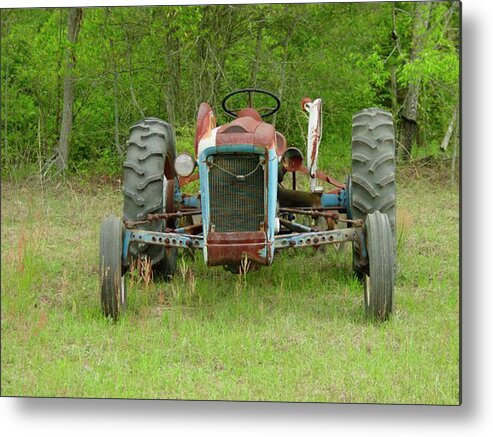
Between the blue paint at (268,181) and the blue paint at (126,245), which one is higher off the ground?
the blue paint at (268,181)

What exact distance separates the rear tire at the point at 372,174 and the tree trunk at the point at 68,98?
1798 mm

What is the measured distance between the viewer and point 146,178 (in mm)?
7168

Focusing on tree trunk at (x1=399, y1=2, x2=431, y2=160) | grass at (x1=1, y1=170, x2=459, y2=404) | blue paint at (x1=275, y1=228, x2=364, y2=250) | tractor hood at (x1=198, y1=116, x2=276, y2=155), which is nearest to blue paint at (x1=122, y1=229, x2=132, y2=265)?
grass at (x1=1, y1=170, x2=459, y2=404)

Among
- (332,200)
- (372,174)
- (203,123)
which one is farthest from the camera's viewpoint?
(332,200)

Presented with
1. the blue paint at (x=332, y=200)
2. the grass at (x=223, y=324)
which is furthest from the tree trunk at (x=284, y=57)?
the grass at (x=223, y=324)

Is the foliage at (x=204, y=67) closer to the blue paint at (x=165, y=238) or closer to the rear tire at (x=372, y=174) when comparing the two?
the rear tire at (x=372, y=174)

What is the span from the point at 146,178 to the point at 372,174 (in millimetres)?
1370

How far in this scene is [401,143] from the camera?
745 centimetres

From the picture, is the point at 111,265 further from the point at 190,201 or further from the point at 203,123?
the point at 190,201

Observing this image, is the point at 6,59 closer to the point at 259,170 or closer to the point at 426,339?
the point at 259,170

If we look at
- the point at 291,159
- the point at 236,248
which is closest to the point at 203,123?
the point at 291,159

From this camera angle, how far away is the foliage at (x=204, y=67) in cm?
677

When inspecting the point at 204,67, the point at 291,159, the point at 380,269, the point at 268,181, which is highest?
the point at 204,67

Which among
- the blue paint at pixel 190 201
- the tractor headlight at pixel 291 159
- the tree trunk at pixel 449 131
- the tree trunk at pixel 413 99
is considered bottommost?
the blue paint at pixel 190 201
